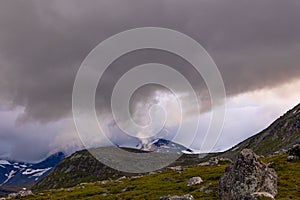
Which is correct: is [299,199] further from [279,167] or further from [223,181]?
[279,167]

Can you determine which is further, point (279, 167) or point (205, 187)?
point (279, 167)

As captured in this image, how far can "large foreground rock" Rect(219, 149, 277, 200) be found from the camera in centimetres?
4719

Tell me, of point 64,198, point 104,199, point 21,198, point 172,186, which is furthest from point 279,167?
point 21,198

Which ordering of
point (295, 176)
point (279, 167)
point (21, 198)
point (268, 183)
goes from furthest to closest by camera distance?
point (21, 198) → point (279, 167) → point (295, 176) → point (268, 183)

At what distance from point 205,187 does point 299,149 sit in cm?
2513

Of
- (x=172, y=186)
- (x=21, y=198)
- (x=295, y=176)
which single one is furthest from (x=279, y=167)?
(x=21, y=198)

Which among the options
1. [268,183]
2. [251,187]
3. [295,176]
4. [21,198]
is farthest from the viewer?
[21,198]

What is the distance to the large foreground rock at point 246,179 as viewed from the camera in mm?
47188

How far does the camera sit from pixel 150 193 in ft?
250

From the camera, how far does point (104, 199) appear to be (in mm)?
81438

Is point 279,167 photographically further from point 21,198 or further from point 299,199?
point 21,198

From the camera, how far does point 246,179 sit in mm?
47625

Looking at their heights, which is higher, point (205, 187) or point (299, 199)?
point (205, 187)

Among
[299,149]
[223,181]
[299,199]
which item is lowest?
[299,199]
